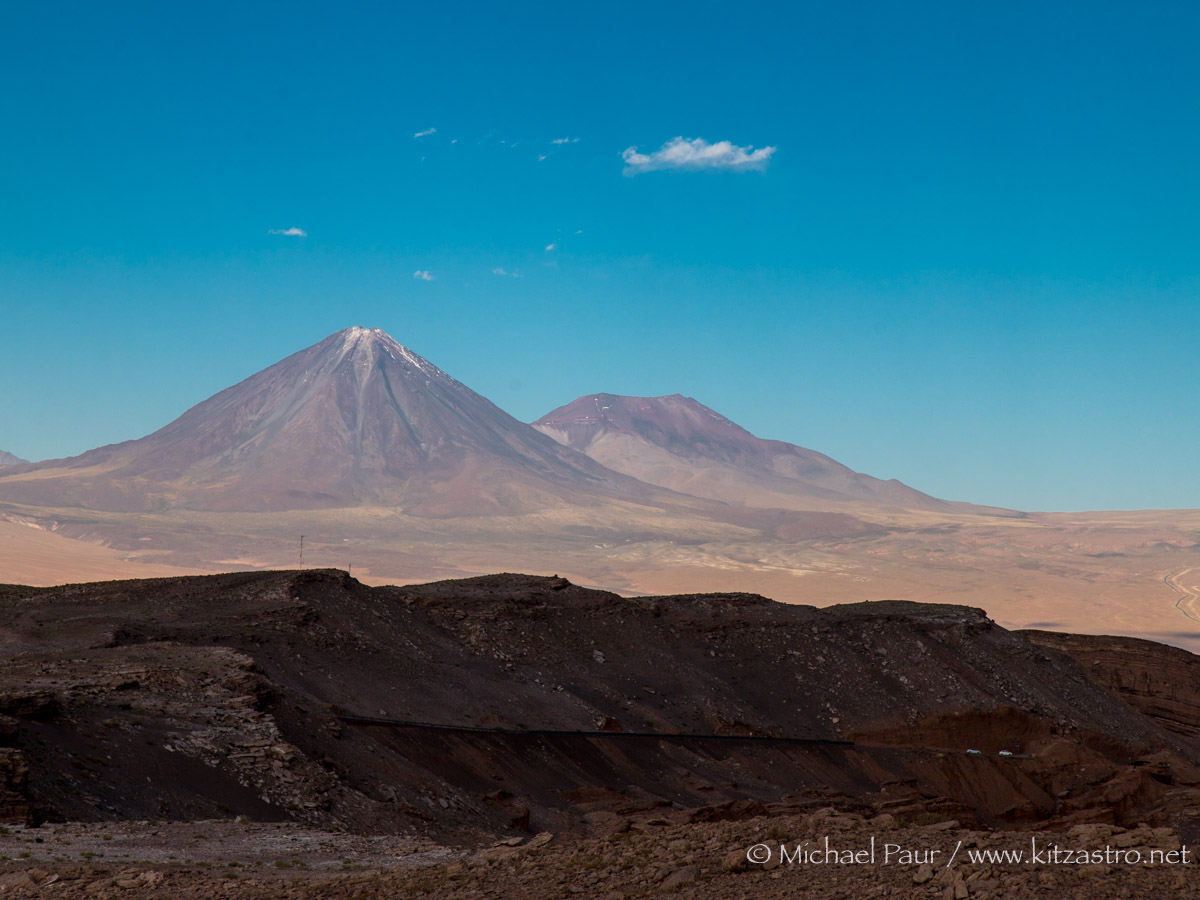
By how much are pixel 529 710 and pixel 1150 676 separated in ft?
86.8

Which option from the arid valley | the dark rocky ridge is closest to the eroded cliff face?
the arid valley

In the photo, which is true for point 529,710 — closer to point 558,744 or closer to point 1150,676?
point 558,744

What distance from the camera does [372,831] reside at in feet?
55.7

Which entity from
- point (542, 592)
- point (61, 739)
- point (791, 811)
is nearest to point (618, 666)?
point (542, 592)

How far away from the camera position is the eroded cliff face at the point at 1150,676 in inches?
1598

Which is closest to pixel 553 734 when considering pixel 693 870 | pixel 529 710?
pixel 529 710

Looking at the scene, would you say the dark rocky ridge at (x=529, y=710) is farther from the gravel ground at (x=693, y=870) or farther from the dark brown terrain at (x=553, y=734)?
the gravel ground at (x=693, y=870)

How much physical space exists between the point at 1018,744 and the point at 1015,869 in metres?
25.9

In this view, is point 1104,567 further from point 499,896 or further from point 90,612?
point 499,896

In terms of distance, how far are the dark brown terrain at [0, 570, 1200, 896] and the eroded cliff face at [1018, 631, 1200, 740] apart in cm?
11

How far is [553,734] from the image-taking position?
25469 millimetres

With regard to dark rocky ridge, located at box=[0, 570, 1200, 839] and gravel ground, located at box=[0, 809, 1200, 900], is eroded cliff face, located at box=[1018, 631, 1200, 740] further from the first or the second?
gravel ground, located at box=[0, 809, 1200, 900]

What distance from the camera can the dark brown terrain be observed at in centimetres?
1172

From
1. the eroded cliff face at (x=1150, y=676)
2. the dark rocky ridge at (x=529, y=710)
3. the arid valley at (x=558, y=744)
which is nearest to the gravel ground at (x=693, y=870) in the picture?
the arid valley at (x=558, y=744)
